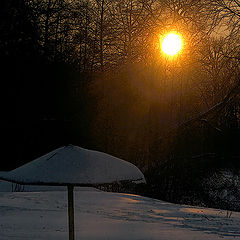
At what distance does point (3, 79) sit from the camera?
1414cm

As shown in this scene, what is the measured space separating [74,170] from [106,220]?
122 inches

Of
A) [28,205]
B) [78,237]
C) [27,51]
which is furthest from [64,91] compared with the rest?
[78,237]

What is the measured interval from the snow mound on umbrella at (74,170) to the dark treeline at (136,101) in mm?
8216

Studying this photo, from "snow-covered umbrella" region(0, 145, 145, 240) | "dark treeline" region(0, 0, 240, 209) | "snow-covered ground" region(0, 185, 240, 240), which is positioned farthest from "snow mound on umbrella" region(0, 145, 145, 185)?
"dark treeline" region(0, 0, 240, 209)

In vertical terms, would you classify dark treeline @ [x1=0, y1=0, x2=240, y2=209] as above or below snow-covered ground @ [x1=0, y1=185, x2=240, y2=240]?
above

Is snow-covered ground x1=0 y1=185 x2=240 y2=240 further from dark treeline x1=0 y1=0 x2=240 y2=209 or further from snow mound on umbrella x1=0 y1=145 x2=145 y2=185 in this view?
dark treeline x1=0 y1=0 x2=240 y2=209

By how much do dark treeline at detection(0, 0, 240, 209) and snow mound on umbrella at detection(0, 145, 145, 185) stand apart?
27.0 ft

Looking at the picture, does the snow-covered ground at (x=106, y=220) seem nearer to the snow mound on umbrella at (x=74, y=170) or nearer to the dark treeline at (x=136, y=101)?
the snow mound on umbrella at (x=74, y=170)

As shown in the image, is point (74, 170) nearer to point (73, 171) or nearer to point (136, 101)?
point (73, 171)

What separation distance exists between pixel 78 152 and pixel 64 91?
11492 millimetres

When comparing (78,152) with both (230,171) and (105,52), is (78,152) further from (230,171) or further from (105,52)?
(105,52)

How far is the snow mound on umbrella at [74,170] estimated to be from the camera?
139 inches

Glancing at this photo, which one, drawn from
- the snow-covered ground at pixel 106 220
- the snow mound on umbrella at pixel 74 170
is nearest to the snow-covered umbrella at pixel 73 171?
the snow mound on umbrella at pixel 74 170

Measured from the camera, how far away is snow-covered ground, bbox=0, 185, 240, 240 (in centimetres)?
552
